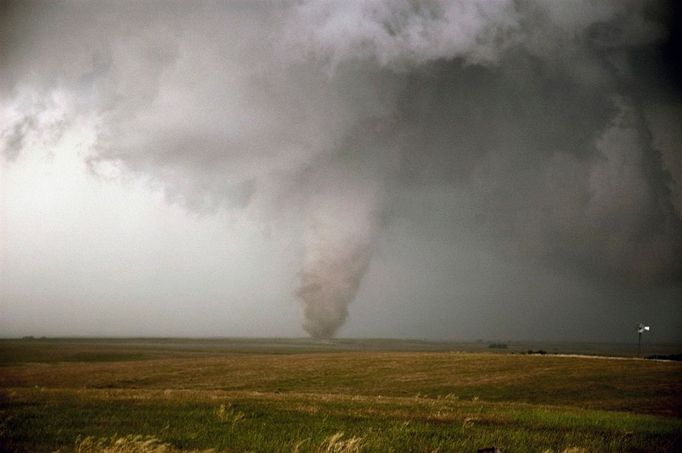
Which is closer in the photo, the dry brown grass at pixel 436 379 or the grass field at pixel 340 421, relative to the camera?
the grass field at pixel 340 421

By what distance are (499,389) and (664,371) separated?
23.1 meters

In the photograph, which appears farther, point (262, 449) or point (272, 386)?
point (272, 386)

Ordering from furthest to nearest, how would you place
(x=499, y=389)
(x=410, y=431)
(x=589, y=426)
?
(x=499, y=389)
(x=589, y=426)
(x=410, y=431)

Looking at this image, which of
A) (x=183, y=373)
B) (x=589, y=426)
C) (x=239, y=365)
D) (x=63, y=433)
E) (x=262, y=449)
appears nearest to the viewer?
(x=262, y=449)

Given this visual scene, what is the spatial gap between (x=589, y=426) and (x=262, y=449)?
14.9 meters

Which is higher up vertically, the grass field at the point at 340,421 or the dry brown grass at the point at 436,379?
the grass field at the point at 340,421

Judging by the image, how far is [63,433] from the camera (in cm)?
1641

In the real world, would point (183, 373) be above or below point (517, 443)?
below

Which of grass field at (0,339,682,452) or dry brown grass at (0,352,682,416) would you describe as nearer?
grass field at (0,339,682,452)

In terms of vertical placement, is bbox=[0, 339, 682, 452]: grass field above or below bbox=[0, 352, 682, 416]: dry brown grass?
above

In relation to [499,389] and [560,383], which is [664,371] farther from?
[499,389]

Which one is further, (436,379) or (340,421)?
(436,379)

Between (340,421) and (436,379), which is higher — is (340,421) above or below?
above

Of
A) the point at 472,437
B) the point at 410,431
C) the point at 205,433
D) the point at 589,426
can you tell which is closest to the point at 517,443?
the point at 472,437
